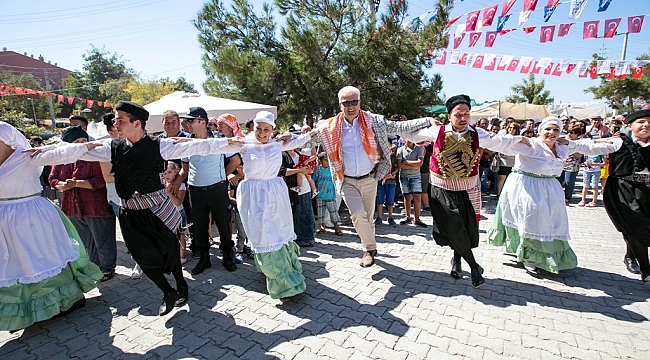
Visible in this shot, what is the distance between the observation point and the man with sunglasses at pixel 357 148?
4.08m

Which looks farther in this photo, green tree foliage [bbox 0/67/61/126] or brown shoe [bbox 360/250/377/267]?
green tree foliage [bbox 0/67/61/126]

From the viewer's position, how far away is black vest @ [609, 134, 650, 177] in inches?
145

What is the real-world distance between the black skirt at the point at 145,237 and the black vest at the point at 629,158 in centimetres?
488

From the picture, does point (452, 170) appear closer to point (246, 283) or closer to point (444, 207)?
point (444, 207)

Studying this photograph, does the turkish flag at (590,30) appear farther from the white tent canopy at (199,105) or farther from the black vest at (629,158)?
the white tent canopy at (199,105)

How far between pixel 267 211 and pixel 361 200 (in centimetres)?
138

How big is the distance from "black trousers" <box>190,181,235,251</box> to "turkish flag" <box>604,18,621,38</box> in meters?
12.3

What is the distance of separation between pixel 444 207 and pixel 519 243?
4.27 ft

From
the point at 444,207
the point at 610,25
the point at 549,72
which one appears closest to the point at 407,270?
the point at 444,207

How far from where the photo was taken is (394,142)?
7.02 meters

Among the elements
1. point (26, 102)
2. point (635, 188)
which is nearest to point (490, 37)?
point (635, 188)

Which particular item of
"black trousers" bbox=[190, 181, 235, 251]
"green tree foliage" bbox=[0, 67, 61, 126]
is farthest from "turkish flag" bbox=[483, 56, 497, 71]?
"green tree foliage" bbox=[0, 67, 61, 126]

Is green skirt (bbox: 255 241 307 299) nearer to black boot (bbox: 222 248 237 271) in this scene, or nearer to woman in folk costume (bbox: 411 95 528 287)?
black boot (bbox: 222 248 237 271)

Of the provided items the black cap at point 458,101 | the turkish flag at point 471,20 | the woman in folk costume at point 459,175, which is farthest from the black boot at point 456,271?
the turkish flag at point 471,20
